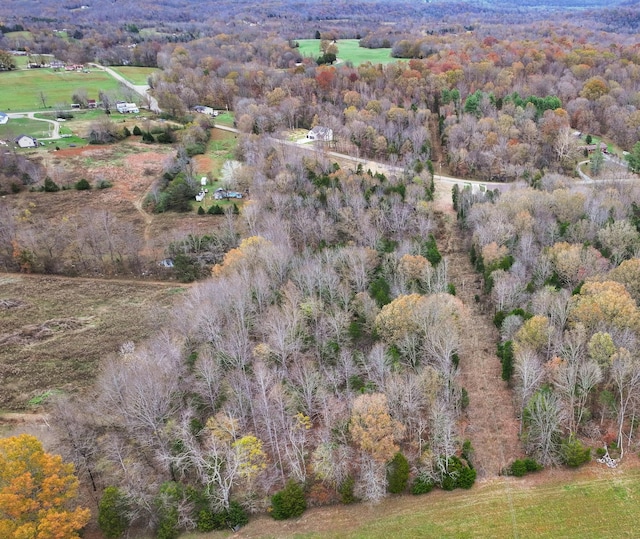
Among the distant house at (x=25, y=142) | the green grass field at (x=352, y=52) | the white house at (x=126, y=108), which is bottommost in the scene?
the distant house at (x=25, y=142)

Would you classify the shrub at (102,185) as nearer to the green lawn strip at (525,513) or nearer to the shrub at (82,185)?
the shrub at (82,185)

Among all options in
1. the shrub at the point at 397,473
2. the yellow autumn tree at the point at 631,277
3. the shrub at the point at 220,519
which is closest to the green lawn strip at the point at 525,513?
the shrub at the point at 397,473

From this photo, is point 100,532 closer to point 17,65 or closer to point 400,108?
point 400,108

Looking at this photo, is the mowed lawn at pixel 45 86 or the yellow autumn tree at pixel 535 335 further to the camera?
the mowed lawn at pixel 45 86

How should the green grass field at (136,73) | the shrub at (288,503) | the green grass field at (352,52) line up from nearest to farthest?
the shrub at (288,503) < the green grass field at (136,73) < the green grass field at (352,52)

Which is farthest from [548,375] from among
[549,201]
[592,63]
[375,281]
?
[592,63]

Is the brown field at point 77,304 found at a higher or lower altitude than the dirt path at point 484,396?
higher

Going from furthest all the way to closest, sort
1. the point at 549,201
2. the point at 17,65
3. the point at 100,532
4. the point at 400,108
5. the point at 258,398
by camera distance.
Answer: the point at 17,65 → the point at 400,108 → the point at 549,201 → the point at 258,398 → the point at 100,532

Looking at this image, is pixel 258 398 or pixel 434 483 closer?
pixel 434 483
